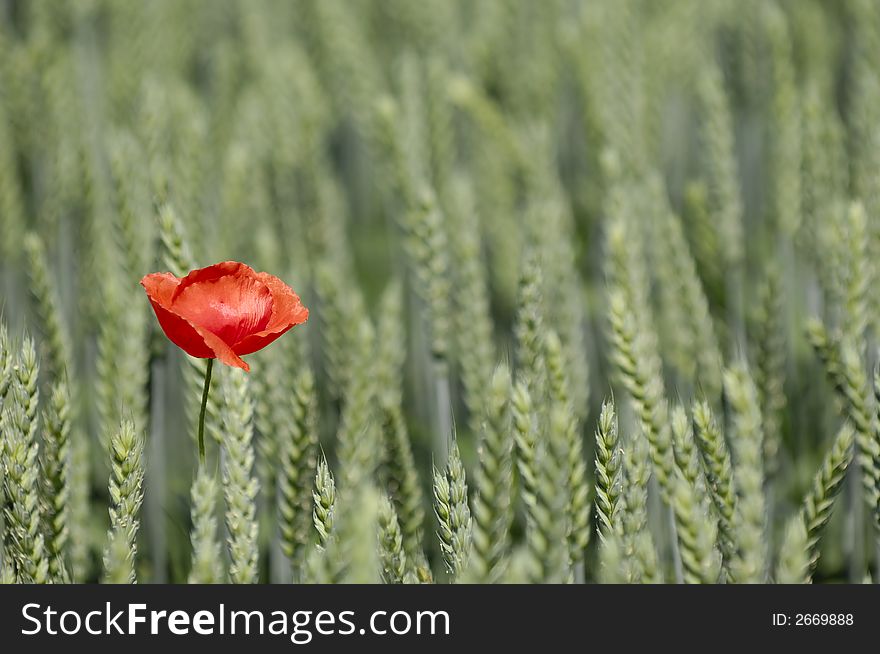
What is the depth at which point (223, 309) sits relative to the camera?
53 centimetres

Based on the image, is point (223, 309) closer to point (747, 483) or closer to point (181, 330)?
point (181, 330)

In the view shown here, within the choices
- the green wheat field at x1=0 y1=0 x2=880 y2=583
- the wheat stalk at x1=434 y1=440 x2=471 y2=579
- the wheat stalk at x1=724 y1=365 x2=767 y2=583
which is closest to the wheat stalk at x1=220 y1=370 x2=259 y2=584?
the green wheat field at x1=0 y1=0 x2=880 y2=583

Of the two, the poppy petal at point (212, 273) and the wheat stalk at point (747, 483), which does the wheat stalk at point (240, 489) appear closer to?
the poppy petal at point (212, 273)

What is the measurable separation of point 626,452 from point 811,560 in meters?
0.14

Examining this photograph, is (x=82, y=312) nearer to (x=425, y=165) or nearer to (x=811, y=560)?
(x=425, y=165)

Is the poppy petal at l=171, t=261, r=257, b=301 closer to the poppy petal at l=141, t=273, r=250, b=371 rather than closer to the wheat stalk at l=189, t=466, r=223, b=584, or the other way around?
the poppy petal at l=141, t=273, r=250, b=371

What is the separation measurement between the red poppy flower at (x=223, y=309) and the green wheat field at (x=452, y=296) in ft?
0.14

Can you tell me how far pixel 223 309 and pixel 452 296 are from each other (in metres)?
0.62

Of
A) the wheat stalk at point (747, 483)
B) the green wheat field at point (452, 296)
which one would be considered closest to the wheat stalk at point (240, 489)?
the green wheat field at point (452, 296)

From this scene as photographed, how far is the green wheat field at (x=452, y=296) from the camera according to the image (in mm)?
516

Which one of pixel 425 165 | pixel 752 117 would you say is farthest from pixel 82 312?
pixel 752 117

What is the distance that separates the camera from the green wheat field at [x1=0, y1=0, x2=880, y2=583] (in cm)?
52

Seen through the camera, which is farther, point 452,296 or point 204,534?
point 452,296

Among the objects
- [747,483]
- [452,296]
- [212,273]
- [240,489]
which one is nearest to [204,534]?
[240,489]
